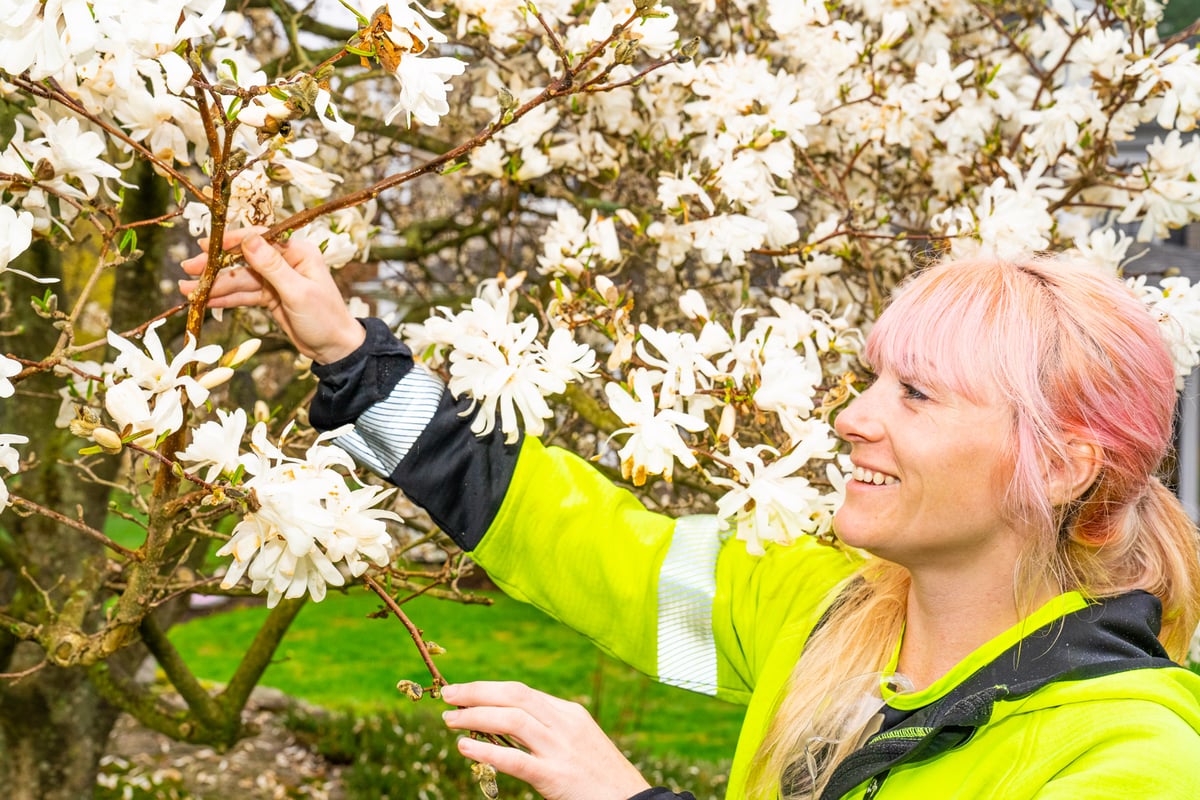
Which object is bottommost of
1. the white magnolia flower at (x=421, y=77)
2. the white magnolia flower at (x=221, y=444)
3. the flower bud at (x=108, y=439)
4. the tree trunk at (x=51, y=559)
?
the tree trunk at (x=51, y=559)

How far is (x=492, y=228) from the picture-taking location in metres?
3.76

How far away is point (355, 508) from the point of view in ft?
4.52

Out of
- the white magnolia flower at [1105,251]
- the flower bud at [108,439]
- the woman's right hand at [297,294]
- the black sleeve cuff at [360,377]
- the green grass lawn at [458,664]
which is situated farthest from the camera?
the green grass lawn at [458,664]

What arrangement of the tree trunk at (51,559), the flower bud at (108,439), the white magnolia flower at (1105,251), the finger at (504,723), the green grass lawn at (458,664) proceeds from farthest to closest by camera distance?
1. the green grass lawn at (458,664)
2. the tree trunk at (51,559)
3. the white magnolia flower at (1105,251)
4. the finger at (504,723)
5. the flower bud at (108,439)

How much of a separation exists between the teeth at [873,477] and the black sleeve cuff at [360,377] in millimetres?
711

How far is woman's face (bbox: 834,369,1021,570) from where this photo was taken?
1.54 metres

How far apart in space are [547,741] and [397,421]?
621 millimetres

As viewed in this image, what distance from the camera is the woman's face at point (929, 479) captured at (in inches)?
60.7

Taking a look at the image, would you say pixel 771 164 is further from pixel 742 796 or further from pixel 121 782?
pixel 121 782

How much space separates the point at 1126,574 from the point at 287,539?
1.13 m

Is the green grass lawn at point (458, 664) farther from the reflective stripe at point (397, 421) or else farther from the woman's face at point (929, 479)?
the woman's face at point (929, 479)

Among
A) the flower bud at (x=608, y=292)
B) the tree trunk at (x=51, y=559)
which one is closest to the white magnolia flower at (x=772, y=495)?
the flower bud at (x=608, y=292)

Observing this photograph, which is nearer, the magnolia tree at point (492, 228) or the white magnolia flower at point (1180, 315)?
the magnolia tree at point (492, 228)

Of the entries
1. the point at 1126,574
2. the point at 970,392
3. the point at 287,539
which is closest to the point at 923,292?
the point at 970,392
